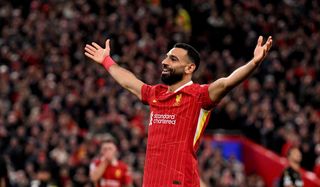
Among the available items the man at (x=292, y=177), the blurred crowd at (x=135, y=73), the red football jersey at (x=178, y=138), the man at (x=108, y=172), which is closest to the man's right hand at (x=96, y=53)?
the red football jersey at (x=178, y=138)

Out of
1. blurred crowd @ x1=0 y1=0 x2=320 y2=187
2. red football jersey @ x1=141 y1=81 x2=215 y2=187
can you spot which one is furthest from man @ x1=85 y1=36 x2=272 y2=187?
blurred crowd @ x1=0 y1=0 x2=320 y2=187

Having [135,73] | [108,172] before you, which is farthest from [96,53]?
[135,73]

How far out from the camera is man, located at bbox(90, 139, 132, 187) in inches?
399

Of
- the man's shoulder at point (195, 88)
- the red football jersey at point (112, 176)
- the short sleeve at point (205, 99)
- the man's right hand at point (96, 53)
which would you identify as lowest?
the red football jersey at point (112, 176)

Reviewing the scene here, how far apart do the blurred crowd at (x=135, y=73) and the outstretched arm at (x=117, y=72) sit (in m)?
5.28

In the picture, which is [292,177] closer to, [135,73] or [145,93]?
[145,93]

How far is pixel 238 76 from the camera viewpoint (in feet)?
18.7

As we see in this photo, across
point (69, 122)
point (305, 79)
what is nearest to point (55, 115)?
point (69, 122)

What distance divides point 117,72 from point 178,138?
3.10ft

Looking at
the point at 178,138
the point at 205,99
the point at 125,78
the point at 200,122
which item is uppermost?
the point at 125,78

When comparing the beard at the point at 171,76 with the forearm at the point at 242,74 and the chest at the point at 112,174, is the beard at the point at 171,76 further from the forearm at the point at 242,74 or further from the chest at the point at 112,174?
the chest at the point at 112,174

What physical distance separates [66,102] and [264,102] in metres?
5.11

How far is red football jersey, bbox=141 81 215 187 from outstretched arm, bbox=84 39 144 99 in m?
0.46

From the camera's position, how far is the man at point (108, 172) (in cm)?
1013
